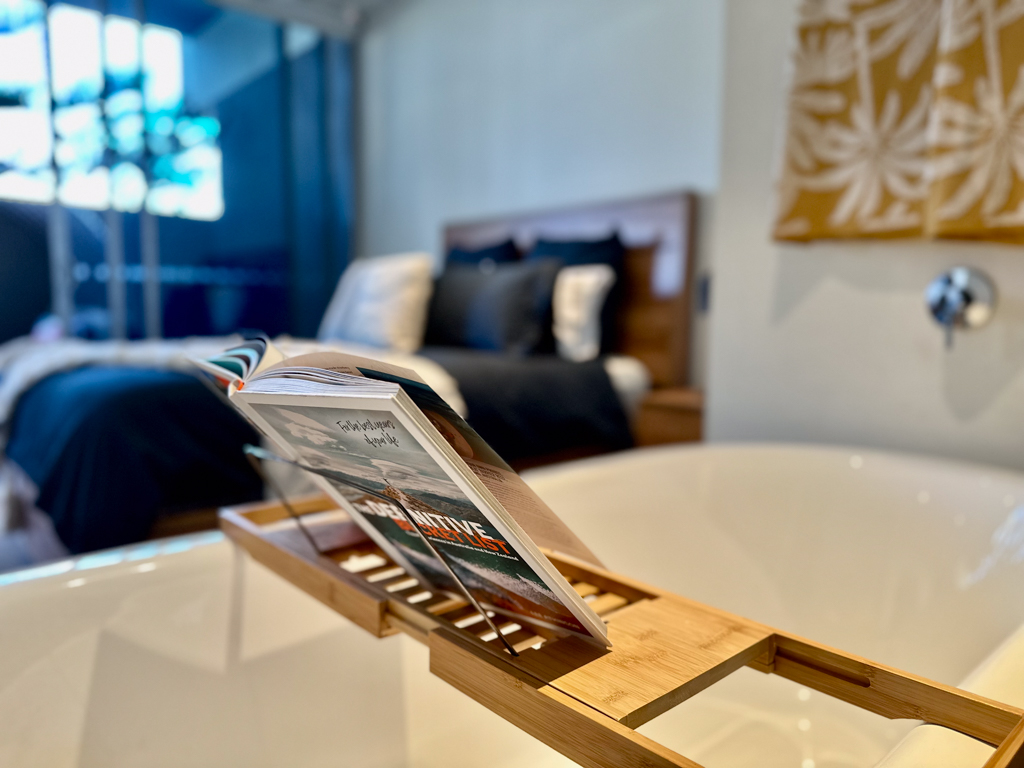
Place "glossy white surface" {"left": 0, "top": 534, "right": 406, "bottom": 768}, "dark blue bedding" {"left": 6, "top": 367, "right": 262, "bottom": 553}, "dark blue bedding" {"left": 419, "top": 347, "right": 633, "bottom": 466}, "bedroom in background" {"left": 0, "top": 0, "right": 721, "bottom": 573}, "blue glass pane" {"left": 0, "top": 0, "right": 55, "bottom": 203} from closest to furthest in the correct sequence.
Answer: "glossy white surface" {"left": 0, "top": 534, "right": 406, "bottom": 768}
"dark blue bedding" {"left": 6, "top": 367, "right": 262, "bottom": 553}
"bedroom in background" {"left": 0, "top": 0, "right": 721, "bottom": 573}
"dark blue bedding" {"left": 419, "top": 347, "right": 633, "bottom": 466}
"blue glass pane" {"left": 0, "top": 0, "right": 55, "bottom": 203}

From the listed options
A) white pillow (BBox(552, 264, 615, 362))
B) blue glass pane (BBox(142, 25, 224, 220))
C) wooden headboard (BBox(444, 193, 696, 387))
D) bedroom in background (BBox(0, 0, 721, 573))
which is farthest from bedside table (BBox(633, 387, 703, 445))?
A: blue glass pane (BBox(142, 25, 224, 220))

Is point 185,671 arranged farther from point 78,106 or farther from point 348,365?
point 78,106

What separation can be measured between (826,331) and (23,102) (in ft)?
12.7

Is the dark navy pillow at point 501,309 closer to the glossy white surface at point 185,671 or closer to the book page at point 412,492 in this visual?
the glossy white surface at point 185,671

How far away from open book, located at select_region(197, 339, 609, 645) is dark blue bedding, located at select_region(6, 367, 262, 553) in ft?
4.23

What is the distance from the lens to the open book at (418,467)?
1.61 feet

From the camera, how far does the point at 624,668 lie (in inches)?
22.2

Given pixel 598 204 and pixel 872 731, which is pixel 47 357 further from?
pixel 872 731

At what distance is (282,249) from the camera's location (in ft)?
14.7

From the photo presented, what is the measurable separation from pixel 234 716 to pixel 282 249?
395cm

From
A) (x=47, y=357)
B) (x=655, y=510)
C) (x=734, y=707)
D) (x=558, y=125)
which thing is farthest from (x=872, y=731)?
(x=558, y=125)

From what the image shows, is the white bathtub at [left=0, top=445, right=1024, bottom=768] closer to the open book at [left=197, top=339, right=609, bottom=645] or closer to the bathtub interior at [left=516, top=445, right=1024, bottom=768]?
the bathtub interior at [left=516, top=445, right=1024, bottom=768]

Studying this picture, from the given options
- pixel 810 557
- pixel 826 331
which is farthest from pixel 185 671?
pixel 826 331

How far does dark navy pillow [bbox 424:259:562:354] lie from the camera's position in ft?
8.88
